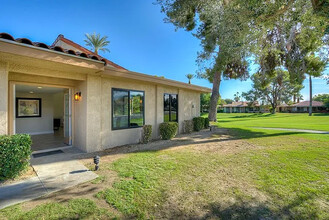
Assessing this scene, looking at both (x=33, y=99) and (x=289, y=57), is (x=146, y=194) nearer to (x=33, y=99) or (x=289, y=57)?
(x=33, y=99)

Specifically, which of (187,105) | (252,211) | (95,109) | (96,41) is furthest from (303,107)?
(95,109)

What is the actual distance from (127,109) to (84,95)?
1914mm

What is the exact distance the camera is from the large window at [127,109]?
6730 mm

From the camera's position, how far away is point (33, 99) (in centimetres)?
1030

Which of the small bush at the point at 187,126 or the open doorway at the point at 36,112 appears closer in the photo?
the open doorway at the point at 36,112

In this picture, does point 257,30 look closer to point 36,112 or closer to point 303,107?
point 36,112

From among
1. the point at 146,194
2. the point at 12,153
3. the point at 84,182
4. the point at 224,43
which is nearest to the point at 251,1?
the point at 224,43

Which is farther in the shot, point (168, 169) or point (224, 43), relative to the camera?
point (224, 43)

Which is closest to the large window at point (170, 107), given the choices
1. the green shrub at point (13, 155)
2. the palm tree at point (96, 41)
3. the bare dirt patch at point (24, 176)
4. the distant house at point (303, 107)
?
the bare dirt patch at point (24, 176)

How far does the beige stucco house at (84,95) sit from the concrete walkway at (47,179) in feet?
4.07

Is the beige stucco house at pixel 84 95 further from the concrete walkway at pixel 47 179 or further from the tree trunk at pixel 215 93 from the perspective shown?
the tree trunk at pixel 215 93

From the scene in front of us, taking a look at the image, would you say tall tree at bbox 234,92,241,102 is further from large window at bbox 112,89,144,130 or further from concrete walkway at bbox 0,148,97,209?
concrete walkway at bbox 0,148,97,209

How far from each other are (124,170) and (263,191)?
3.40 m

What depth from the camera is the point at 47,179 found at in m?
3.67
